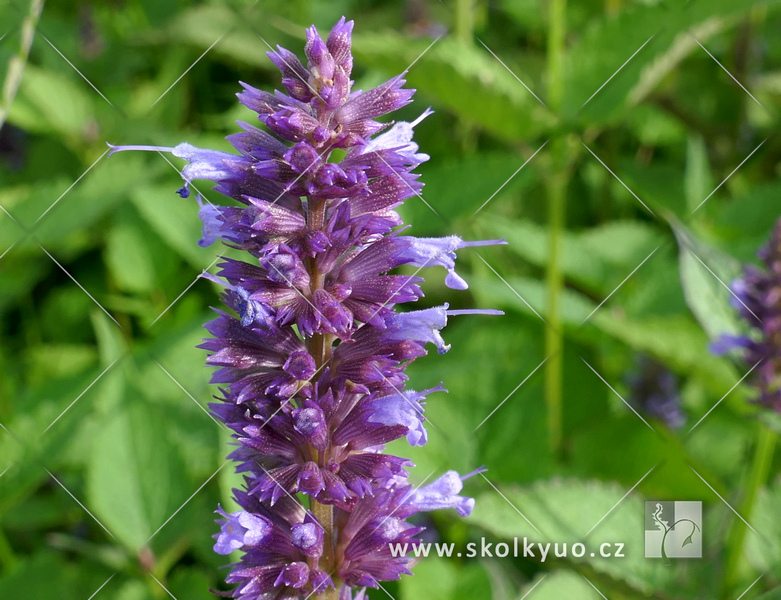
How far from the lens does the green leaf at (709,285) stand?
6.59ft

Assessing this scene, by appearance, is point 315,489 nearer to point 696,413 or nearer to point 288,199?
point 288,199

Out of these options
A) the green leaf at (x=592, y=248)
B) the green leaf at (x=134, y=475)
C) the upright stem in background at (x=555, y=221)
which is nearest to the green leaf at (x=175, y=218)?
the green leaf at (x=134, y=475)

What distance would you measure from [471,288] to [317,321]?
1912mm

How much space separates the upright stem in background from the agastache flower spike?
1398 mm

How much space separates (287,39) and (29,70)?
125 centimetres

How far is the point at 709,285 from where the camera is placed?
2172mm

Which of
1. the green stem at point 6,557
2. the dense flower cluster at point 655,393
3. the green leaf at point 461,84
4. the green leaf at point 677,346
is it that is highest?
the green leaf at point 461,84

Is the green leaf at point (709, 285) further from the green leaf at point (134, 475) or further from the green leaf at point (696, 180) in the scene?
the green leaf at point (134, 475)

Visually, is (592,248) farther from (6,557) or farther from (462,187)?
(6,557)

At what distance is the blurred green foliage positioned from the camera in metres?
1.96

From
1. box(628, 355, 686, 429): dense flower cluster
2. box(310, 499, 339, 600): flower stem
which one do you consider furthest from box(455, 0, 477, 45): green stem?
box(310, 499, 339, 600): flower stem

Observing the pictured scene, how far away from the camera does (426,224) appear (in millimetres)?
2611

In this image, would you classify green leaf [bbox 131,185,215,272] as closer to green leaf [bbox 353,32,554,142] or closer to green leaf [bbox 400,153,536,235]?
green leaf [bbox 400,153,536,235]

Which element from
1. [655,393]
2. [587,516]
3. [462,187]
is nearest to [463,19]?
[462,187]
